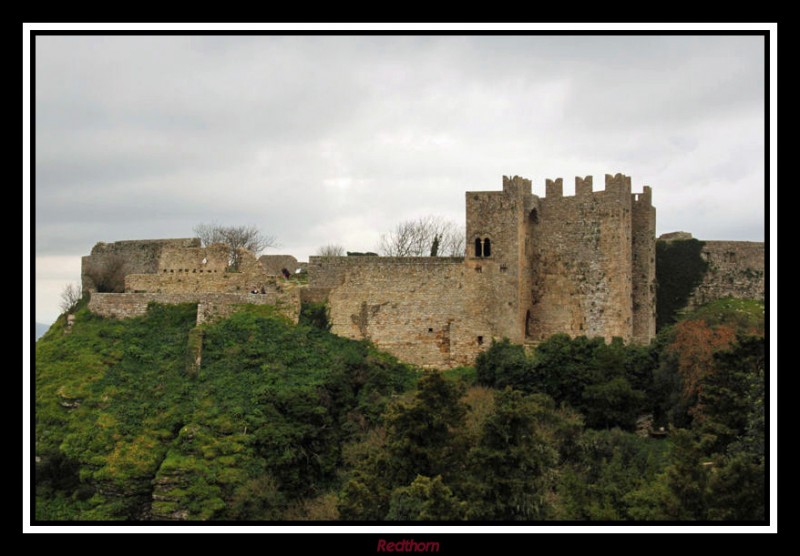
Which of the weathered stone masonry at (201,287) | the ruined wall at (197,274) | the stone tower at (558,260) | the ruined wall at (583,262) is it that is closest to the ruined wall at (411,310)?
the stone tower at (558,260)

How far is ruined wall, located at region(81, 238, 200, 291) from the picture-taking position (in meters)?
34.7

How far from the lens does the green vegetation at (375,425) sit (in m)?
20.4

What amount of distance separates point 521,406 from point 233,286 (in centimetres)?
1411

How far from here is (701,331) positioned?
98.1 feet

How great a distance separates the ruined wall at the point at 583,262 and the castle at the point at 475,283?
0.13 ft

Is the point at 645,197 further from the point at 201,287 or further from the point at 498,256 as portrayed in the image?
the point at 201,287

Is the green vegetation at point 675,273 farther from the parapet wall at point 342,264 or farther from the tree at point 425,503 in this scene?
the tree at point 425,503

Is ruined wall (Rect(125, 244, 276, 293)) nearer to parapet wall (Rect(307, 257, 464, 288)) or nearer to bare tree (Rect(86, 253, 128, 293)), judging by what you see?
parapet wall (Rect(307, 257, 464, 288))

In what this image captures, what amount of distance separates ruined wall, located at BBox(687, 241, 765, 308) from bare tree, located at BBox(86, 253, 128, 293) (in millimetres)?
24127

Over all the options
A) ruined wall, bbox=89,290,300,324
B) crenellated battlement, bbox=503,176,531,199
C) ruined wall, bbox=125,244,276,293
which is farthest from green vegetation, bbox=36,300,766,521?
crenellated battlement, bbox=503,176,531,199
